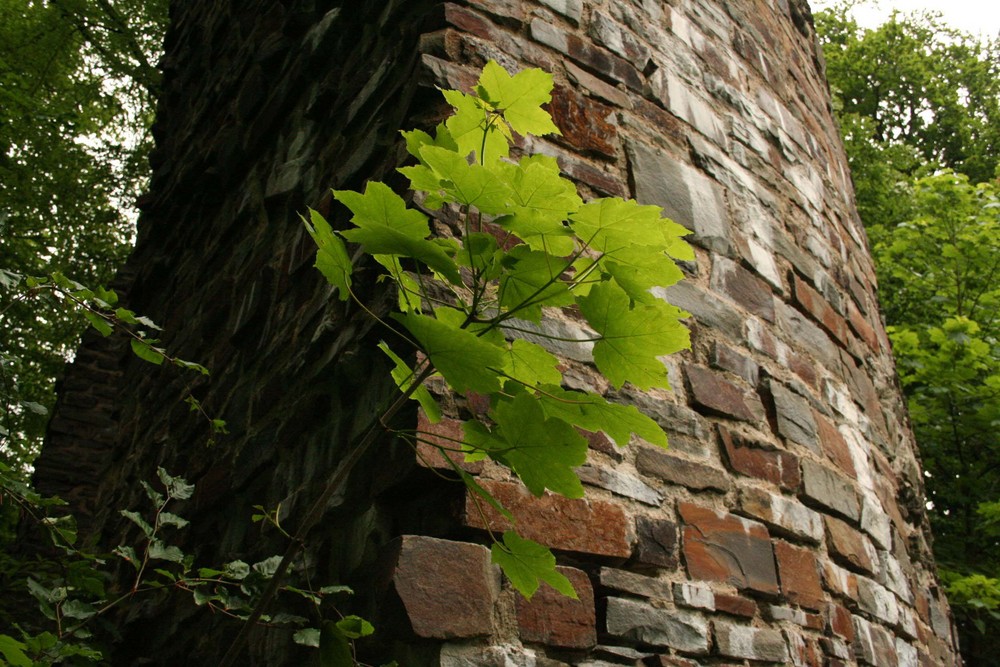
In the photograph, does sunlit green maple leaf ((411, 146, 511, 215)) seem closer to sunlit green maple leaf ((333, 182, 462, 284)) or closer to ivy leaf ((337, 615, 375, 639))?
sunlit green maple leaf ((333, 182, 462, 284))

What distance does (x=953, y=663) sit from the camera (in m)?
3.12

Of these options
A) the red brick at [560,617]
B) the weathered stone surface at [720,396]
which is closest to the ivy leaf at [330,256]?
the red brick at [560,617]

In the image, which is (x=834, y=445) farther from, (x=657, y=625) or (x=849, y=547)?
(x=657, y=625)

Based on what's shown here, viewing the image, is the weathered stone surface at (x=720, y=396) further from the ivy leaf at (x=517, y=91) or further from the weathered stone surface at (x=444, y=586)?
the ivy leaf at (x=517, y=91)

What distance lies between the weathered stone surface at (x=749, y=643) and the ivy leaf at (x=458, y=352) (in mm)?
1020

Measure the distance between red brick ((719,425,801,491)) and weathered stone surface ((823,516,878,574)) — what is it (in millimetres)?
191

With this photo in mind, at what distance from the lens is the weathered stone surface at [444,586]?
1.35m

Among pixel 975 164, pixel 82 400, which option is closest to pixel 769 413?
pixel 82 400

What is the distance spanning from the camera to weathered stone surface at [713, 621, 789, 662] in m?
1.75

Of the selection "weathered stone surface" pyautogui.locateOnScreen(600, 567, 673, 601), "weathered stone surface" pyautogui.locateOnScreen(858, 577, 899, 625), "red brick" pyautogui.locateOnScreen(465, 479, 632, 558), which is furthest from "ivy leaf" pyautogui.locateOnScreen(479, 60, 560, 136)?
"weathered stone surface" pyautogui.locateOnScreen(858, 577, 899, 625)

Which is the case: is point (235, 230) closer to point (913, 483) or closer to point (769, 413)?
point (769, 413)

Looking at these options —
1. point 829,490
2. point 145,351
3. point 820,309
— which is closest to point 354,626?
point 145,351

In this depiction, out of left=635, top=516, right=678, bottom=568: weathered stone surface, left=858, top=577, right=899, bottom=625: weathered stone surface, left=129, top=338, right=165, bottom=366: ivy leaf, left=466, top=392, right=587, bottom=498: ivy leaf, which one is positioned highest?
left=129, top=338, right=165, bottom=366: ivy leaf

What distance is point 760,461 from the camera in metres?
2.08
